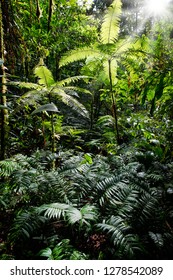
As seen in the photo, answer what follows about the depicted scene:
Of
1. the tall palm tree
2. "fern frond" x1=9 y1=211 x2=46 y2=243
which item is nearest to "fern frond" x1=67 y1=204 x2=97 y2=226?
"fern frond" x1=9 y1=211 x2=46 y2=243

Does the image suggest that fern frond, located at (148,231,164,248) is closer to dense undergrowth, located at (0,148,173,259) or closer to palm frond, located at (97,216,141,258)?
dense undergrowth, located at (0,148,173,259)

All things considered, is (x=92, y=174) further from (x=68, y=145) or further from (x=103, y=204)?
(x=68, y=145)

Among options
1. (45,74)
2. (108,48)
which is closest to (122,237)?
(45,74)

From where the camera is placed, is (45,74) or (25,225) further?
(45,74)

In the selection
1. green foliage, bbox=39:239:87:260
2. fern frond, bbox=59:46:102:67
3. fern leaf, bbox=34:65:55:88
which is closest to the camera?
green foliage, bbox=39:239:87:260

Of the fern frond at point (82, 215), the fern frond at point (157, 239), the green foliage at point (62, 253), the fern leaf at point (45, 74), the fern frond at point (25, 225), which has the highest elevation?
the fern leaf at point (45, 74)

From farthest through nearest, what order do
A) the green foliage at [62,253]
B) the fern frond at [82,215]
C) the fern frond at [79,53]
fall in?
the fern frond at [79,53] → the fern frond at [82,215] → the green foliage at [62,253]

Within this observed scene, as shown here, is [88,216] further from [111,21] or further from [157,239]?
[111,21]

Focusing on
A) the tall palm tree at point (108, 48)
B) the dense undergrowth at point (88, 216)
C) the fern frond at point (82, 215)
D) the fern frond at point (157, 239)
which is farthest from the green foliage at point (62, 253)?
the tall palm tree at point (108, 48)

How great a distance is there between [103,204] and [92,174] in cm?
44

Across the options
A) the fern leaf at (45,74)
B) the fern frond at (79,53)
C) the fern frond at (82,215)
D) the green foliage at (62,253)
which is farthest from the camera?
the fern frond at (79,53)

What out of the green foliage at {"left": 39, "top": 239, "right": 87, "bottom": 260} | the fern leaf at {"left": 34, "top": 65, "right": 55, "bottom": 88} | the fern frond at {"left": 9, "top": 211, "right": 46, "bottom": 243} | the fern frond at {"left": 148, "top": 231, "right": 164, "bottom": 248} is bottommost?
the green foliage at {"left": 39, "top": 239, "right": 87, "bottom": 260}

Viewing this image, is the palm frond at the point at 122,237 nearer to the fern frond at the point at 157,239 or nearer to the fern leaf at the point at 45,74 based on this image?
the fern frond at the point at 157,239
